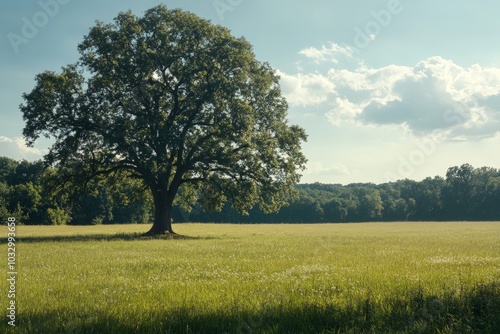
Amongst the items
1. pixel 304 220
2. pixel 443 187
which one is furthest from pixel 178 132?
Answer: pixel 443 187

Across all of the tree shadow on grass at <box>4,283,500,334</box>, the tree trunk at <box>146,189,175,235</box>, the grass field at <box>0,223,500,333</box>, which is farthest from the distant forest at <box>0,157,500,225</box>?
the tree shadow on grass at <box>4,283,500,334</box>

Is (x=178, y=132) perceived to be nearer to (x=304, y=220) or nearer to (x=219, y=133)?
(x=219, y=133)

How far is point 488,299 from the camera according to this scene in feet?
22.4

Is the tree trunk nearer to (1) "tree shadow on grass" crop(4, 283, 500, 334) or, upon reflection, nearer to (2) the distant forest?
(1) "tree shadow on grass" crop(4, 283, 500, 334)

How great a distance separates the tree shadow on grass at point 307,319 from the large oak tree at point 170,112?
91.5ft

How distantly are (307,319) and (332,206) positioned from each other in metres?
159

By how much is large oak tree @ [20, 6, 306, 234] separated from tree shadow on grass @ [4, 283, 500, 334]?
27882mm

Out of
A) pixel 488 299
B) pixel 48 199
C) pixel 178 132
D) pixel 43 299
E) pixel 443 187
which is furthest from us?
pixel 443 187

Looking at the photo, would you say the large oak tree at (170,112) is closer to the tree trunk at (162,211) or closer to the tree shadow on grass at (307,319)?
the tree trunk at (162,211)

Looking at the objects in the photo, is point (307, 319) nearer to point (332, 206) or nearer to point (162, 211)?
point (162, 211)

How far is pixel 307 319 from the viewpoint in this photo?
6.39 meters

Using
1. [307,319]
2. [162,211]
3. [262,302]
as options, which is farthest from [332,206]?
[307,319]

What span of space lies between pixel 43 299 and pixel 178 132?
2807cm

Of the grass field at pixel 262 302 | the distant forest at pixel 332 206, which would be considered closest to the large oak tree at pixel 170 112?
the grass field at pixel 262 302
